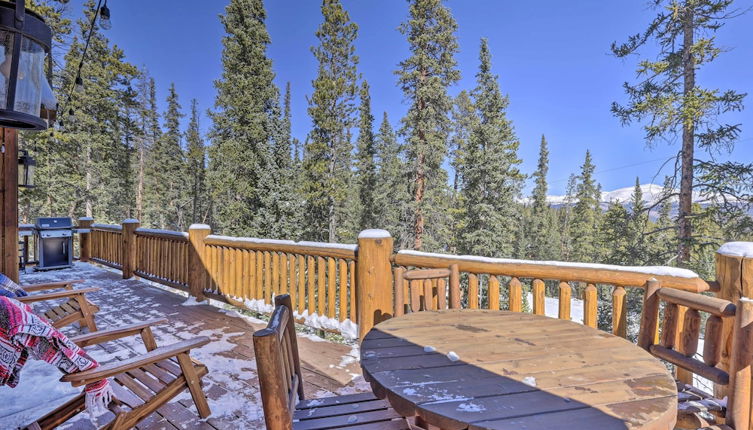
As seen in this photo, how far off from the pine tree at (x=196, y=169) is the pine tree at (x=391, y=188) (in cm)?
1265

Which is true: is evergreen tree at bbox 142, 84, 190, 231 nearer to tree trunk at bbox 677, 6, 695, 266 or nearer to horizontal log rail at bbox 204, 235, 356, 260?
horizontal log rail at bbox 204, 235, 356, 260

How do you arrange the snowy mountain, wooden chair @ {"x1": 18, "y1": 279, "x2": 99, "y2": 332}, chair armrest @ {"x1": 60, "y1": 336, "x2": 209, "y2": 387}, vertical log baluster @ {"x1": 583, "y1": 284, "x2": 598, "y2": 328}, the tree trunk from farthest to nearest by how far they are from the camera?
1. the snowy mountain
2. the tree trunk
3. wooden chair @ {"x1": 18, "y1": 279, "x2": 99, "y2": 332}
4. vertical log baluster @ {"x1": 583, "y1": 284, "x2": 598, "y2": 328}
5. chair armrest @ {"x1": 60, "y1": 336, "x2": 209, "y2": 387}

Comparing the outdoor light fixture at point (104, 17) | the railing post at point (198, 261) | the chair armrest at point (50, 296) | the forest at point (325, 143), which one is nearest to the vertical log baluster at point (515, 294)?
the chair armrest at point (50, 296)

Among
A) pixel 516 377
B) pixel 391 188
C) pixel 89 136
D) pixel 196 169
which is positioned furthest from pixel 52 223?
pixel 196 169

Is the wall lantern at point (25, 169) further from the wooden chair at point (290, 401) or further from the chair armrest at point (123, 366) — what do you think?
the wooden chair at point (290, 401)

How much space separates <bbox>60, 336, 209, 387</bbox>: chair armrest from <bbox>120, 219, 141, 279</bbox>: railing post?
5.39 meters

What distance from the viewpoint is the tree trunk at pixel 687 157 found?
8.90 metres

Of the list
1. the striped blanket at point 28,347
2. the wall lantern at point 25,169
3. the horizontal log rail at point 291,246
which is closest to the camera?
the striped blanket at point 28,347

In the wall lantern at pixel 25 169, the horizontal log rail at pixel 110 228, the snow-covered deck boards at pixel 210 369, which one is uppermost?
the wall lantern at pixel 25 169

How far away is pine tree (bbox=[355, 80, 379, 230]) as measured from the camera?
856 inches

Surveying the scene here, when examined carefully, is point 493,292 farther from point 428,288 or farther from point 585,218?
point 585,218

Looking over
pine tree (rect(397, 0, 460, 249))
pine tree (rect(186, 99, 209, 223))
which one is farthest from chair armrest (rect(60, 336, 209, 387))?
pine tree (rect(186, 99, 209, 223))

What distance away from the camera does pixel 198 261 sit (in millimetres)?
4691

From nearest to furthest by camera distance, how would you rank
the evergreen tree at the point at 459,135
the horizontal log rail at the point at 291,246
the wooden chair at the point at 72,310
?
1. the wooden chair at the point at 72,310
2. the horizontal log rail at the point at 291,246
3. the evergreen tree at the point at 459,135
